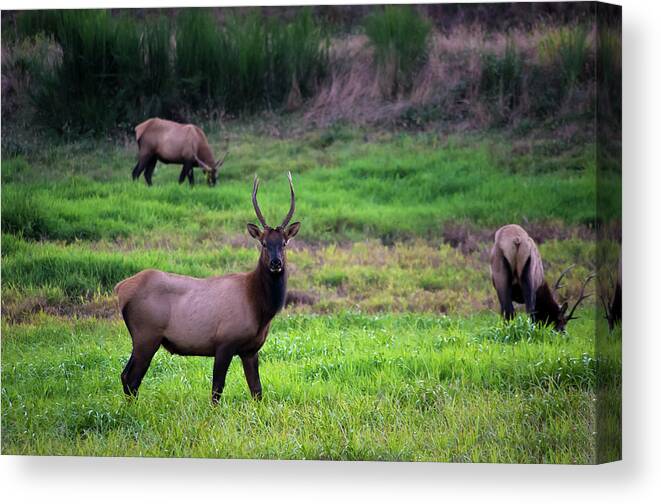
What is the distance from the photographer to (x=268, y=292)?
29.5 feet

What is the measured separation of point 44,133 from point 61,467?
2410 millimetres

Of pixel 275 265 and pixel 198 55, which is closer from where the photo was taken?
pixel 275 265

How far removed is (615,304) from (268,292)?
2290 millimetres

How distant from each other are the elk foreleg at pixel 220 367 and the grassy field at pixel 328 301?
10 cm

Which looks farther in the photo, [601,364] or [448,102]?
[448,102]

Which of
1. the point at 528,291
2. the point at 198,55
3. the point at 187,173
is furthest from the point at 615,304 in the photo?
the point at 198,55

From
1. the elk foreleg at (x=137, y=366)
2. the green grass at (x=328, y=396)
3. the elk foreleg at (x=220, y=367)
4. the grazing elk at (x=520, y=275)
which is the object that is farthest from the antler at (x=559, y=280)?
the elk foreleg at (x=137, y=366)

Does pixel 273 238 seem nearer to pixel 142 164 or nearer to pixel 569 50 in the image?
pixel 142 164

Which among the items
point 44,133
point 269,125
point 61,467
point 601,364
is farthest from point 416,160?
point 61,467

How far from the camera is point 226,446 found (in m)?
9.04

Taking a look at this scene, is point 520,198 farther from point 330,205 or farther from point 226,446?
point 226,446

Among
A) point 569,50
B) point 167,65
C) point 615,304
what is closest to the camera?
point 615,304

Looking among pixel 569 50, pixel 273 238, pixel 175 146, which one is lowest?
pixel 273 238

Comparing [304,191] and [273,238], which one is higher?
[304,191]
